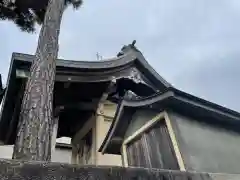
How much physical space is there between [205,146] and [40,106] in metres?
2.67

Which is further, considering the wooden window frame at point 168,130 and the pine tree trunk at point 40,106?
the wooden window frame at point 168,130

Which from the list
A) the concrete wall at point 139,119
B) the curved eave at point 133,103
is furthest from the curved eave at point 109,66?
the curved eave at point 133,103

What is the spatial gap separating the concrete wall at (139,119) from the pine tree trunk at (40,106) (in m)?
1.99

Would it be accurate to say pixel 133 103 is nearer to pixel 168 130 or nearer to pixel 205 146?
pixel 168 130

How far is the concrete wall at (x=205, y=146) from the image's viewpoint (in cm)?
408

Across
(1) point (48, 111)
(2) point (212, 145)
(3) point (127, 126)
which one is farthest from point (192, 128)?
(1) point (48, 111)

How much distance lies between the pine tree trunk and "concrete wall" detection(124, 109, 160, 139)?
1987 millimetres

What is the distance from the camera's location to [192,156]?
4074 millimetres

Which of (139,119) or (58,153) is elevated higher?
(58,153)

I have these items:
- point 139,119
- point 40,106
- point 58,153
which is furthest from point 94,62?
point 58,153

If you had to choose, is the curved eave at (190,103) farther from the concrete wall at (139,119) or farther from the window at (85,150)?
the window at (85,150)

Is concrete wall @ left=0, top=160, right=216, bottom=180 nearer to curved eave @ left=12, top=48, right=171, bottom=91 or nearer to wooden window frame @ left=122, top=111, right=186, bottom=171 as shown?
wooden window frame @ left=122, top=111, right=186, bottom=171

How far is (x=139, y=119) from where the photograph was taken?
5.55 meters

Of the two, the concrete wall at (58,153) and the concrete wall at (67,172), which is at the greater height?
the concrete wall at (58,153)
